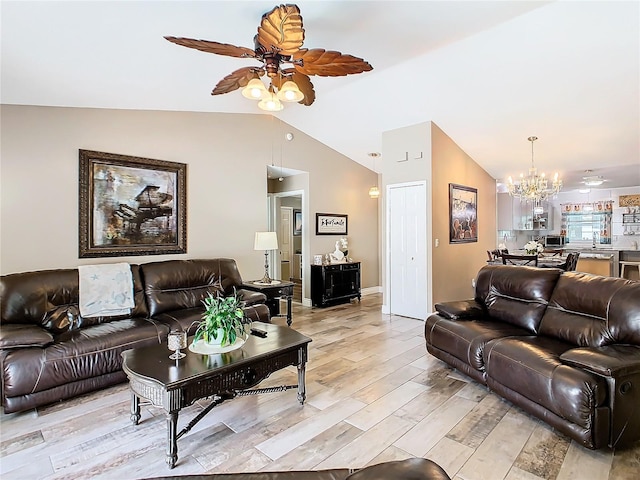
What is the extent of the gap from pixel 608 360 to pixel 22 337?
157 inches

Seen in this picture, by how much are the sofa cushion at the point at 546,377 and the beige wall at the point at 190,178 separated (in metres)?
3.88

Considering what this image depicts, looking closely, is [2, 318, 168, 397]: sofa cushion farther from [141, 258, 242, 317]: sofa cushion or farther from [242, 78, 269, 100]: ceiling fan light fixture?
[242, 78, 269, 100]: ceiling fan light fixture

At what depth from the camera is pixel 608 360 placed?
2029 millimetres

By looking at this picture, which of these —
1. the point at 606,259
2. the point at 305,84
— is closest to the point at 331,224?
the point at 305,84

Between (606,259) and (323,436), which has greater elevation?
(606,259)

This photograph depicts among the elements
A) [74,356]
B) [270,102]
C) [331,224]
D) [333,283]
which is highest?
[270,102]

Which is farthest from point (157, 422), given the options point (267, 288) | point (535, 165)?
point (535, 165)

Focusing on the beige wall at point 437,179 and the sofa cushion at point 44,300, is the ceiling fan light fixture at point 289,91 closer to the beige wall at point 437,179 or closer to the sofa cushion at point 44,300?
the sofa cushion at point 44,300

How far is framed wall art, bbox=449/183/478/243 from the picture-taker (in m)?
5.66

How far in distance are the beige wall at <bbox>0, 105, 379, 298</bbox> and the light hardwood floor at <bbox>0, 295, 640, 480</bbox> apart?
194 centimetres

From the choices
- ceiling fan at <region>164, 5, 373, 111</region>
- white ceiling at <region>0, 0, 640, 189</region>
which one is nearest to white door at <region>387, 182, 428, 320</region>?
white ceiling at <region>0, 0, 640, 189</region>

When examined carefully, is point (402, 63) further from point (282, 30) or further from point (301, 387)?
point (301, 387)

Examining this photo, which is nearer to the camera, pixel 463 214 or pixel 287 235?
pixel 463 214

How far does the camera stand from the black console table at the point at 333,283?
20.4 ft
